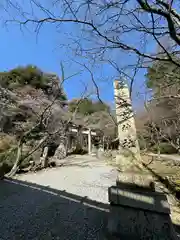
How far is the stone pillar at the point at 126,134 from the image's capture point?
216cm

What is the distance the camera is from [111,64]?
2.20 meters

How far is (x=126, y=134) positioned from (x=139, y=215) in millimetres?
958

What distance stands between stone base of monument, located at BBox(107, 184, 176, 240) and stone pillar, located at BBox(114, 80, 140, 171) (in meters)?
0.32

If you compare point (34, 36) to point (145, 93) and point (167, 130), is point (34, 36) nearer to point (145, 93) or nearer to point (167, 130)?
point (145, 93)

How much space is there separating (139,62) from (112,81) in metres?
0.63

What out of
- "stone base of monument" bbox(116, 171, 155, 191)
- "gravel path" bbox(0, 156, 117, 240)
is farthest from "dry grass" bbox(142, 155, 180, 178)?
"stone base of monument" bbox(116, 171, 155, 191)

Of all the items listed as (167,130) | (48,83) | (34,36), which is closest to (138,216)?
(34,36)

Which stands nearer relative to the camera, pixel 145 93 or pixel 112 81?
A: pixel 145 93

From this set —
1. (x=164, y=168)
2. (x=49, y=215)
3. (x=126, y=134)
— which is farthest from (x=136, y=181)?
(x=164, y=168)

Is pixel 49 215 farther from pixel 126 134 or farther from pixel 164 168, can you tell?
pixel 164 168

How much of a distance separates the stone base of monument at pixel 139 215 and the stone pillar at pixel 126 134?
1.05 feet

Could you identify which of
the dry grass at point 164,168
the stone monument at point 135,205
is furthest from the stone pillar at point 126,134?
the dry grass at point 164,168

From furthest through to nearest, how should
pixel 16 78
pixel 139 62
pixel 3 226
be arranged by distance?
pixel 16 78
pixel 3 226
pixel 139 62

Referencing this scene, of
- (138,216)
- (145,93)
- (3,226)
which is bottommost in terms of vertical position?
(3,226)
